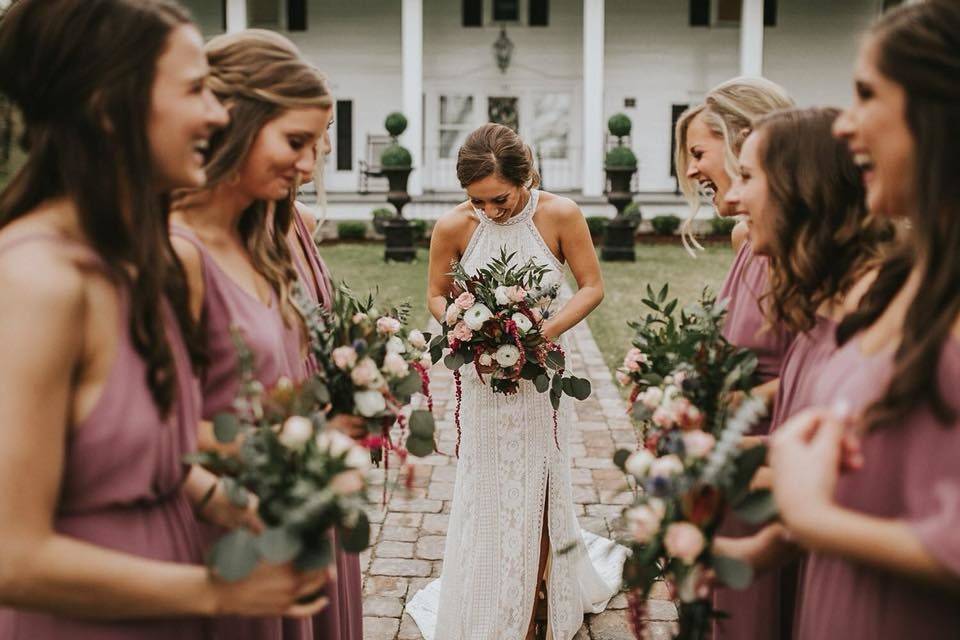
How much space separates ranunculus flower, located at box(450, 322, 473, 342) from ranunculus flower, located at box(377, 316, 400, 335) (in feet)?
3.55

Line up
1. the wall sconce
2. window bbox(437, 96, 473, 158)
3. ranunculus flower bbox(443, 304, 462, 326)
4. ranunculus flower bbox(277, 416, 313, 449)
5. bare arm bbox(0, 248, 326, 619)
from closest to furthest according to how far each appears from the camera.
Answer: bare arm bbox(0, 248, 326, 619) < ranunculus flower bbox(277, 416, 313, 449) < ranunculus flower bbox(443, 304, 462, 326) < the wall sconce < window bbox(437, 96, 473, 158)

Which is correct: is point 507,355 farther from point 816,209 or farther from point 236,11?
point 236,11

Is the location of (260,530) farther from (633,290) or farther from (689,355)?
(633,290)

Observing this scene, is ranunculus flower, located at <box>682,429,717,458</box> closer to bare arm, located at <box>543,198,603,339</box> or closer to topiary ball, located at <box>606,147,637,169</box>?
bare arm, located at <box>543,198,603,339</box>

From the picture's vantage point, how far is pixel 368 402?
8.94 feet

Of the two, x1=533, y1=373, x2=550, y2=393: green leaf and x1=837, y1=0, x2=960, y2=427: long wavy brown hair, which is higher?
x1=837, y1=0, x2=960, y2=427: long wavy brown hair

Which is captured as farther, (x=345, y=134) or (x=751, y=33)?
(x=345, y=134)

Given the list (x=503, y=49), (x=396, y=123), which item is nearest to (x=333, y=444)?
(x=396, y=123)

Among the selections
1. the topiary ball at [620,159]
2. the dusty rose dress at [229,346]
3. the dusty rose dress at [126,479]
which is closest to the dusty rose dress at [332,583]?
the dusty rose dress at [229,346]

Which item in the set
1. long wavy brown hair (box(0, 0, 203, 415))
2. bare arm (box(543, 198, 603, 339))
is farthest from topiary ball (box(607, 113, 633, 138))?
long wavy brown hair (box(0, 0, 203, 415))

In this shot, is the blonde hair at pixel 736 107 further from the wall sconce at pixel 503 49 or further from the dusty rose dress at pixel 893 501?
the wall sconce at pixel 503 49

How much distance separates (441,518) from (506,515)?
60.5 inches

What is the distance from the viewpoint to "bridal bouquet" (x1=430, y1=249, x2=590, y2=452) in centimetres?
417

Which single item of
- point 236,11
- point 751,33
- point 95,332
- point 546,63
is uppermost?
point 236,11
